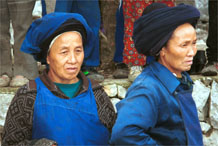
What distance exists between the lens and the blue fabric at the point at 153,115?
178 cm

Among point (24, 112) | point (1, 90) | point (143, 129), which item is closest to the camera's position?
point (143, 129)

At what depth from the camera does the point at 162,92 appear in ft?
6.17

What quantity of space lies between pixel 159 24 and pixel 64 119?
0.81m

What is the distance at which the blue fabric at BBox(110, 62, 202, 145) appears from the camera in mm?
1776

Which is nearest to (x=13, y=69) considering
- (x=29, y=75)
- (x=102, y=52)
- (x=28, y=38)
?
(x=29, y=75)

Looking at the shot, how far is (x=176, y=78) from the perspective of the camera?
1.99 meters

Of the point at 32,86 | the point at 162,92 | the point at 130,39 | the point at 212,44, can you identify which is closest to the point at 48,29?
the point at 32,86

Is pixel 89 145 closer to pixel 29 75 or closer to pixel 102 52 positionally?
pixel 29 75

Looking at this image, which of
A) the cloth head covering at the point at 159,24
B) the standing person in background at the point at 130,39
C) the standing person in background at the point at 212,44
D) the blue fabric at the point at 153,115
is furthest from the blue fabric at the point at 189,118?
the standing person in background at the point at 212,44

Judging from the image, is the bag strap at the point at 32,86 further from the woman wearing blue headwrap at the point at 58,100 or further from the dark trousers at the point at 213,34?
the dark trousers at the point at 213,34

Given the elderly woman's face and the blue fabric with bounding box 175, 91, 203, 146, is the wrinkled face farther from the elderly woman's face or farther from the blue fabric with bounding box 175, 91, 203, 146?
the elderly woman's face

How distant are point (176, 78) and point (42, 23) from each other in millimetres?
855

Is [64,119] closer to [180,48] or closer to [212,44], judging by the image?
[180,48]

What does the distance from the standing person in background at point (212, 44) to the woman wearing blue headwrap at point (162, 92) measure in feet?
7.32
